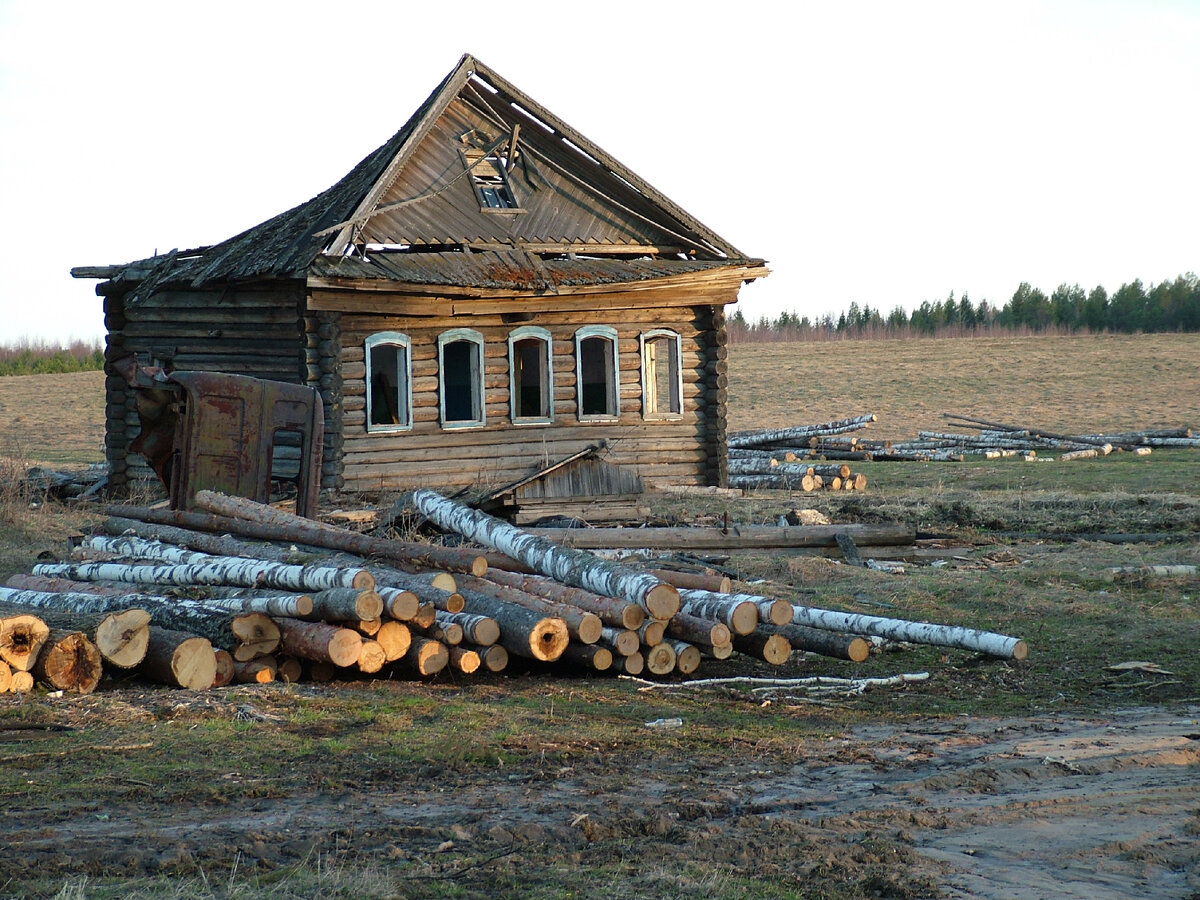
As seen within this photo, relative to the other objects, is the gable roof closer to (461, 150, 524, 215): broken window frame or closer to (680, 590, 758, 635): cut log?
(461, 150, 524, 215): broken window frame

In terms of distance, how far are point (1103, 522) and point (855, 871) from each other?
12.3m

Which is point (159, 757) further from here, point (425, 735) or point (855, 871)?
point (855, 871)

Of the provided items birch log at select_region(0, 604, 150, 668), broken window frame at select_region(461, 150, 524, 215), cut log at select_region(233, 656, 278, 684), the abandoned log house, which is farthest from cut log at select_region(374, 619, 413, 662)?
broken window frame at select_region(461, 150, 524, 215)

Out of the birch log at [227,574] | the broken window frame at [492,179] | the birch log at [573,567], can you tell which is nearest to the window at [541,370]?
the broken window frame at [492,179]

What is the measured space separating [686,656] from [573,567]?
1.14 metres

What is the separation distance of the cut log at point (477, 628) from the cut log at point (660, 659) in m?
0.99

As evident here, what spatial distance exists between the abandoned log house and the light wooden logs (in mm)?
6017

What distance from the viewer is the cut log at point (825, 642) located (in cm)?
823

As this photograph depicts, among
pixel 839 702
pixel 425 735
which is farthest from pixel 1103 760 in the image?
pixel 425 735

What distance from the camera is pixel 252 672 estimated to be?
296 inches

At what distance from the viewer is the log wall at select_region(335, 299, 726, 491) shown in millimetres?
17766

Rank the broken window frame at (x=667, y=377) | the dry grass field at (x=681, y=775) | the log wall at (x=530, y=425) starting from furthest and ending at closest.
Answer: the broken window frame at (x=667, y=377)
the log wall at (x=530, y=425)
the dry grass field at (x=681, y=775)

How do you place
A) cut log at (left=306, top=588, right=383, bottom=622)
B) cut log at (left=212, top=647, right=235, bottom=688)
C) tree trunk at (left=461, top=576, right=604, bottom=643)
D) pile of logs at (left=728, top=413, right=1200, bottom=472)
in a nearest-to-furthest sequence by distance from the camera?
1. cut log at (left=306, top=588, right=383, bottom=622)
2. cut log at (left=212, top=647, right=235, bottom=688)
3. tree trunk at (left=461, top=576, right=604, bottom=643)
4. pile of logs at (left=728, top=413, right=1200, bottom=472)

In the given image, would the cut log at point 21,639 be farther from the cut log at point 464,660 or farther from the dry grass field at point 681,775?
the cut log at point 464,660
